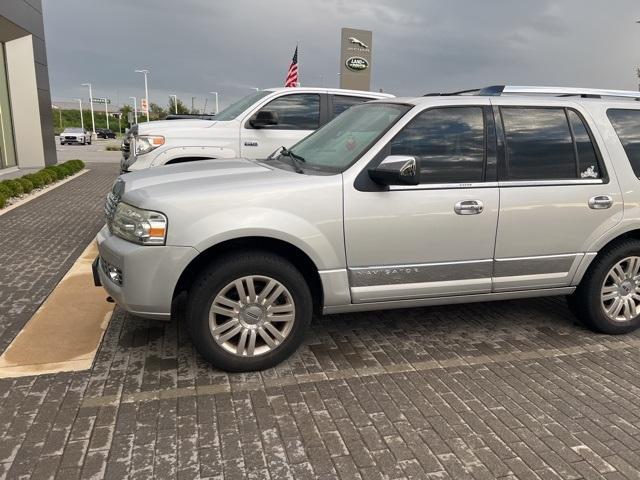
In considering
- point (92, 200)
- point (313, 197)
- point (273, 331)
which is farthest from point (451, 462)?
point (92, 200)

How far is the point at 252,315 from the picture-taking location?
360 centimetres

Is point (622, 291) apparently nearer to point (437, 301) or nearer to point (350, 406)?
point (437, 301)

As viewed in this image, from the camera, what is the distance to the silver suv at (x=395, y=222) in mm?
3473

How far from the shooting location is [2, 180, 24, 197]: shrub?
35.1ft

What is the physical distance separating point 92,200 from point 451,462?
401 inches

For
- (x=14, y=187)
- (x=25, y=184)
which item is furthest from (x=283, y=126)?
(x=25, y=184)

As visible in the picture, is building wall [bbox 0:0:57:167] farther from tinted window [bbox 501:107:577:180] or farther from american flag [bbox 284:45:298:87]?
tinted window [bbox 501:107:577:180]

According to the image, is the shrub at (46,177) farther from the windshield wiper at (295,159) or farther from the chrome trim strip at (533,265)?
the chrome trim strip at (533,265)

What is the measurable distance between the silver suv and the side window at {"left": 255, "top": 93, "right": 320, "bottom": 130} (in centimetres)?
288

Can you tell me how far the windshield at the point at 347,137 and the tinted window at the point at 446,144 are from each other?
0.53 ft

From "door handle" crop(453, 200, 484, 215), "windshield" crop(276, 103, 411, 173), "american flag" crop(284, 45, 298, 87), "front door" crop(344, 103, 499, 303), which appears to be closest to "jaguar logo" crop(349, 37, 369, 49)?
"american flag" crop(284, 45, 298, 87)

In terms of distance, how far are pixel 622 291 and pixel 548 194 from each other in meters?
1.21

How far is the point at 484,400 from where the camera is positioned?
3.44 metres

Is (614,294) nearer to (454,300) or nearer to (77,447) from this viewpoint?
(454,300)
